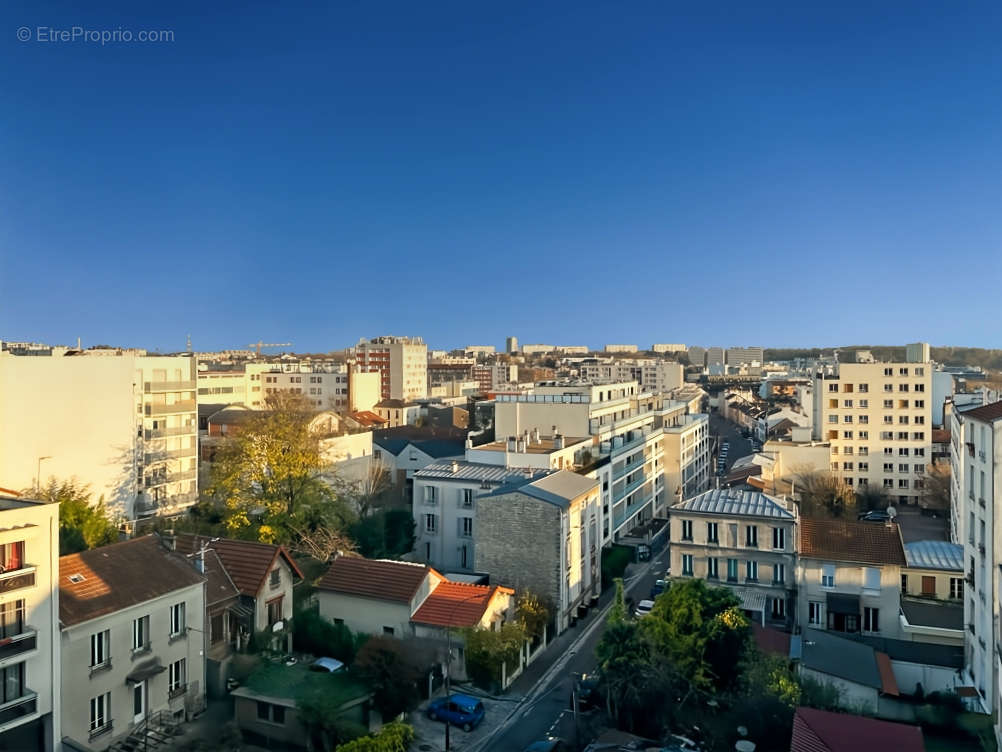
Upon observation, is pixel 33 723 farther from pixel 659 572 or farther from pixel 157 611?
pixel 659 572

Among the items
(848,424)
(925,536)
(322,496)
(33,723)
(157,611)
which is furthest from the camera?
(848,424)

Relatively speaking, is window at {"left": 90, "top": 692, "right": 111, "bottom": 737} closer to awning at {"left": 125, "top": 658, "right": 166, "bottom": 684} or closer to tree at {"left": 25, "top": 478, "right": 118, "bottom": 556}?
awning at {"left": 125, "top": 658, "right": 166, "bottom": 684}

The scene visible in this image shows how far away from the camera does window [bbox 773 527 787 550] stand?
2819 centimetres

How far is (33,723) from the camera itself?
16062 millimetres

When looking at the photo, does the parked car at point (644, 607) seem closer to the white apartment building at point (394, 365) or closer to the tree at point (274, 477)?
the tree at point (274, 477)

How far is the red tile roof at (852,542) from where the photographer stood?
88.4 ft

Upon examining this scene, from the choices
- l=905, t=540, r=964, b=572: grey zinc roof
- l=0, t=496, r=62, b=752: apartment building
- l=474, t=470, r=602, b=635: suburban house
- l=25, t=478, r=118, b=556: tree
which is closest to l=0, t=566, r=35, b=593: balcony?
l=0, t=496, r=62, b=752: apartment building

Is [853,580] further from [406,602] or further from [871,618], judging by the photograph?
[406,602]

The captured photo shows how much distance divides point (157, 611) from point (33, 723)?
3.58 meters

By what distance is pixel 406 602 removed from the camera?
2434cm

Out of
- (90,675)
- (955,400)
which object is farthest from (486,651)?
(955,400)

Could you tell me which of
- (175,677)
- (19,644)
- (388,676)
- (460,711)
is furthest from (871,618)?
(19,644)

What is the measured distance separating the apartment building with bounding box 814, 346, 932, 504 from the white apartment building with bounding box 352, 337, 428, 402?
66428 millimetres

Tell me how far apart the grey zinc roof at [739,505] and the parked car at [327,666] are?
46.5 feet
